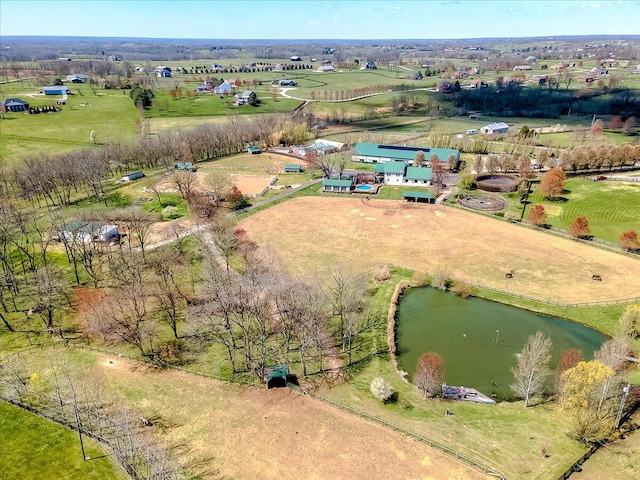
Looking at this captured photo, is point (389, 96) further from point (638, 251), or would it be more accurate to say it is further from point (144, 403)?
point (144, 403)

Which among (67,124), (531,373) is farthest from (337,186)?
(67,124)

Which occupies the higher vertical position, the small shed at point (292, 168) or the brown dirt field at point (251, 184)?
the small shed at point (292, 168)

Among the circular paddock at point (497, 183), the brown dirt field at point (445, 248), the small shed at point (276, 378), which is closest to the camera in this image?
the small shed at point (276, 378)

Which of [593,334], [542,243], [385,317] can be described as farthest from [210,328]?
[542,243]

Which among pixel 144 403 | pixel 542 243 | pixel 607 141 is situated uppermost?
pixel 607 141

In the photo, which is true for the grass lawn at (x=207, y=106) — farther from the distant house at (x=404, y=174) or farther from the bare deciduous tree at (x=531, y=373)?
the bare deciduous tree at (x=531, y=373)

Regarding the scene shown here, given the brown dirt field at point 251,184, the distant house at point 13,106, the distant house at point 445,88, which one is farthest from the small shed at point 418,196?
the distant house at point 445,88

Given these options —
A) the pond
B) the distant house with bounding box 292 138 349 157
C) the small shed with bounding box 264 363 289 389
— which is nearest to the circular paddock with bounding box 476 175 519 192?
the distant house with bounding box 292 138 349 157
